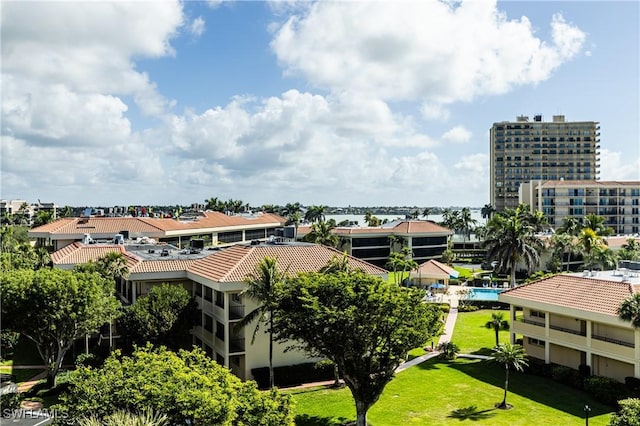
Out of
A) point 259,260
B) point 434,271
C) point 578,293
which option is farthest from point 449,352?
point 434,271

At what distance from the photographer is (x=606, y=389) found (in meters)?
37.6

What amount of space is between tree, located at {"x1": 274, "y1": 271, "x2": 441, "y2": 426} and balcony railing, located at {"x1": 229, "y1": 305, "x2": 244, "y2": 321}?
1021 centimetres

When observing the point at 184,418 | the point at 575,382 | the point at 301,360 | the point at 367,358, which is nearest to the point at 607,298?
the point at 575,382

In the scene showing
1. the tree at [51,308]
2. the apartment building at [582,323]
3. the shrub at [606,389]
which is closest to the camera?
the shrub at [606,389]

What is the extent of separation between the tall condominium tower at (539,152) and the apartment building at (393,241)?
250 ft

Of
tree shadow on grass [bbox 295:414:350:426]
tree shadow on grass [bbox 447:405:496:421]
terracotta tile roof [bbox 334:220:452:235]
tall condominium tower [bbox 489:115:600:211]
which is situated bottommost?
tree shadow on grass [bbox 295:414:350:426]

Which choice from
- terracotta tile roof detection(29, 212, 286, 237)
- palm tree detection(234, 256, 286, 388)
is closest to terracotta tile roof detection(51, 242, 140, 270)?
terracotta tile roof detection(29, 212, 286, 237)

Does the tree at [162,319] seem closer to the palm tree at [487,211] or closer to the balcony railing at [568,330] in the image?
the balcony railing at [568,330]

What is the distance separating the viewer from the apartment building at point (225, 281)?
42562mm

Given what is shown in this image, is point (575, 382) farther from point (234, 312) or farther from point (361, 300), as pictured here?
point (234, 312)

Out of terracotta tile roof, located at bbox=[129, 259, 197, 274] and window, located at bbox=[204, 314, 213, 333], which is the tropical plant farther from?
terracotta tile roof, located at bbox=[129, 259, 197, 274]

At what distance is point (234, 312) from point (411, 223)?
244 feet

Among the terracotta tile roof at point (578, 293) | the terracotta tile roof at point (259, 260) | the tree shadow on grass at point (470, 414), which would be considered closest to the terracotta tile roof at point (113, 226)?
the terracotta tile roof at point (259, 260)

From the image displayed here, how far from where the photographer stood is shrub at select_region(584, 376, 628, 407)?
36812 mm
